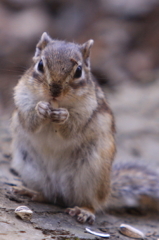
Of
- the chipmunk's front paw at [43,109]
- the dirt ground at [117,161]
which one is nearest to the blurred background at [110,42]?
the dirt ground at [117,161]

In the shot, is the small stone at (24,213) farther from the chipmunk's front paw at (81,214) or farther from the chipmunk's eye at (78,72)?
the chipmunk's eye at (78,72)

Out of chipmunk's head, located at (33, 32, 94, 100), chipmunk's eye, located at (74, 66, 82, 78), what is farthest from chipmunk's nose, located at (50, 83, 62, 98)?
chipmunk's eye, located at (74, 66, 82, 78)

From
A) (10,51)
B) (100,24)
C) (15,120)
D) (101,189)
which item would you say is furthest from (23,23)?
(101,189)

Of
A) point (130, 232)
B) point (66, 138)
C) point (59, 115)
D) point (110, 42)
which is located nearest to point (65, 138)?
point (66, 138)

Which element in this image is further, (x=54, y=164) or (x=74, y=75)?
(x=54, y=164)

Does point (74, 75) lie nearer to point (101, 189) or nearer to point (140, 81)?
point (101, 189)

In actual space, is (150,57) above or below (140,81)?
above
